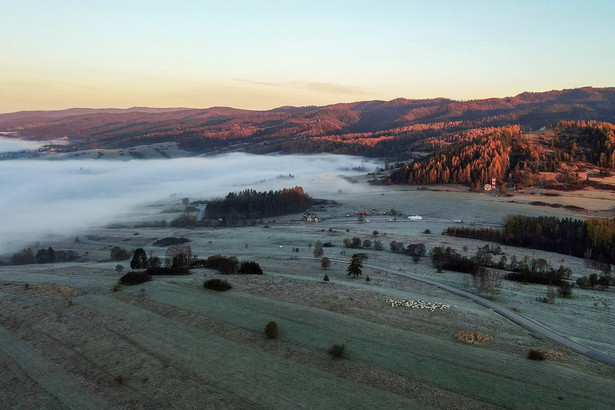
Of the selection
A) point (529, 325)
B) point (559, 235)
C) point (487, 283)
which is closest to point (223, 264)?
point (487, 283)

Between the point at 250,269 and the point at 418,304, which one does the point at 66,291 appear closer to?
the point at 250,269

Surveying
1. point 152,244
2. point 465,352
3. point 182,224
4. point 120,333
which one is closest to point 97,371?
point 120,333

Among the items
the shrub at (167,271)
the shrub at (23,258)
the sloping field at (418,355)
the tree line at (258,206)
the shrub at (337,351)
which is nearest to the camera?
the sloping field at (418,355)

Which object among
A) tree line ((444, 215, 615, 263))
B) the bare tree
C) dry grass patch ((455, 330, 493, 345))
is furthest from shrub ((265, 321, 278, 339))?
tree line ((444, 215, 615, 263))

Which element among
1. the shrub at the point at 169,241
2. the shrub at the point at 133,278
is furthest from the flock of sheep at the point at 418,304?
the shrub at the point at 169,241

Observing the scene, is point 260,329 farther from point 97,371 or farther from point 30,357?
point 30,357

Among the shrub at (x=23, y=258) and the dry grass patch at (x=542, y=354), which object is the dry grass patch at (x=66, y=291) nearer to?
the dry grass patch at (x=542, y=354)

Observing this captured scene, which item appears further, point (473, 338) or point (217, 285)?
point (217, 285)
